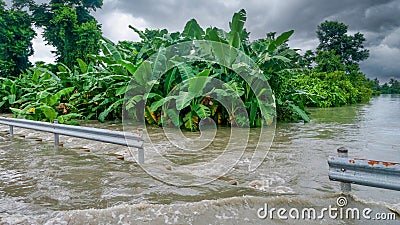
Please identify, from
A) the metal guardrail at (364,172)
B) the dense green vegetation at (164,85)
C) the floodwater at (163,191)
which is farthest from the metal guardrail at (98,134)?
the metal guardrail at (364,172)

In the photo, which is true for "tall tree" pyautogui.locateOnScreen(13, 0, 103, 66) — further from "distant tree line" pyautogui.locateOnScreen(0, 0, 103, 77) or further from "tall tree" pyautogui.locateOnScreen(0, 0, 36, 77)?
"tall tree" pyautogui.locateOnScreen(0, 0, 36, 77)

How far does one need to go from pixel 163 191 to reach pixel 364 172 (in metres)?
1.88

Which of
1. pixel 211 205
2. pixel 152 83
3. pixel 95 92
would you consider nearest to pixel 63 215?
pixel 211 205

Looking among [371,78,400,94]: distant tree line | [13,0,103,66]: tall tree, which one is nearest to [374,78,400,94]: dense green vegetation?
[371,78,400,94]: distant tree line

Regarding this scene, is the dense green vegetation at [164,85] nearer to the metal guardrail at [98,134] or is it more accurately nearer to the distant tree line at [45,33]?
the metal guardrail at [98,134]

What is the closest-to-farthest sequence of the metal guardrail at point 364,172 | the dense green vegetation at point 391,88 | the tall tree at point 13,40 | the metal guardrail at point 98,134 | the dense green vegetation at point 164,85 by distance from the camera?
1. the metal guardrail at point 364,172
2. the metal guardrail at point 98,134
3. the dense green vegetation at point 164,85
4. the tall tree at point 13,40
5. the dense green vegetation at point 391,88

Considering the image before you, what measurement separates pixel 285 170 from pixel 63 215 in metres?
2.69

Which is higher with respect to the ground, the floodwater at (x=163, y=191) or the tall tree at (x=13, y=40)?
the tall tree at (x=13, y=40)

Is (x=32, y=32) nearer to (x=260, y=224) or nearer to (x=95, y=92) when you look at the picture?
(x=95, y=92)

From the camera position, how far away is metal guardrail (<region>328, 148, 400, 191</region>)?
2510 mm

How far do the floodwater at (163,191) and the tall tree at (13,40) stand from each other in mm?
27351

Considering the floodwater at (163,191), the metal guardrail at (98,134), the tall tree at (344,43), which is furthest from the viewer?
the tall tree at (344,43)

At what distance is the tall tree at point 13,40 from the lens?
28.7 meters

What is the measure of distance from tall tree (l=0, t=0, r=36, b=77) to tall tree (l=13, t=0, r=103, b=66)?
2.02m
